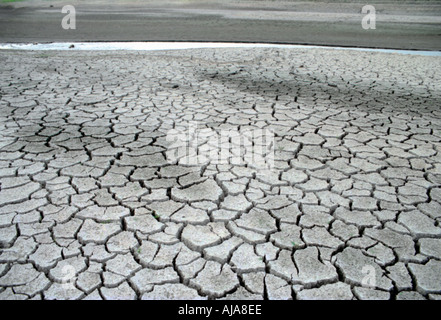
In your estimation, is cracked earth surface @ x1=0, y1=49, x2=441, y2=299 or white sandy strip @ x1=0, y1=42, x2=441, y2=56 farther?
white sandy strip @ x1=0, y1=42, x2=441, y2=56

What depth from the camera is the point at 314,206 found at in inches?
122

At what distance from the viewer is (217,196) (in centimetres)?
322

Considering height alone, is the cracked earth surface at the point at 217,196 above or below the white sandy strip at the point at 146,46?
below

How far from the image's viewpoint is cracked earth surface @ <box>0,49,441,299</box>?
233 cm

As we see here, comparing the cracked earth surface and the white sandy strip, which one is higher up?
the white sandy strip

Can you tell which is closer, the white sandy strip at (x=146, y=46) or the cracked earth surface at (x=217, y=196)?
the cracked earth surface at (x=217, y=196)

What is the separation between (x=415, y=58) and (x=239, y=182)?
729cm

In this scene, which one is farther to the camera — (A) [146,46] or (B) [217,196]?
(A) [146,46]

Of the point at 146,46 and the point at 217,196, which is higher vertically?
the point at 146,46

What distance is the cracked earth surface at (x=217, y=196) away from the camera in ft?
7.66
